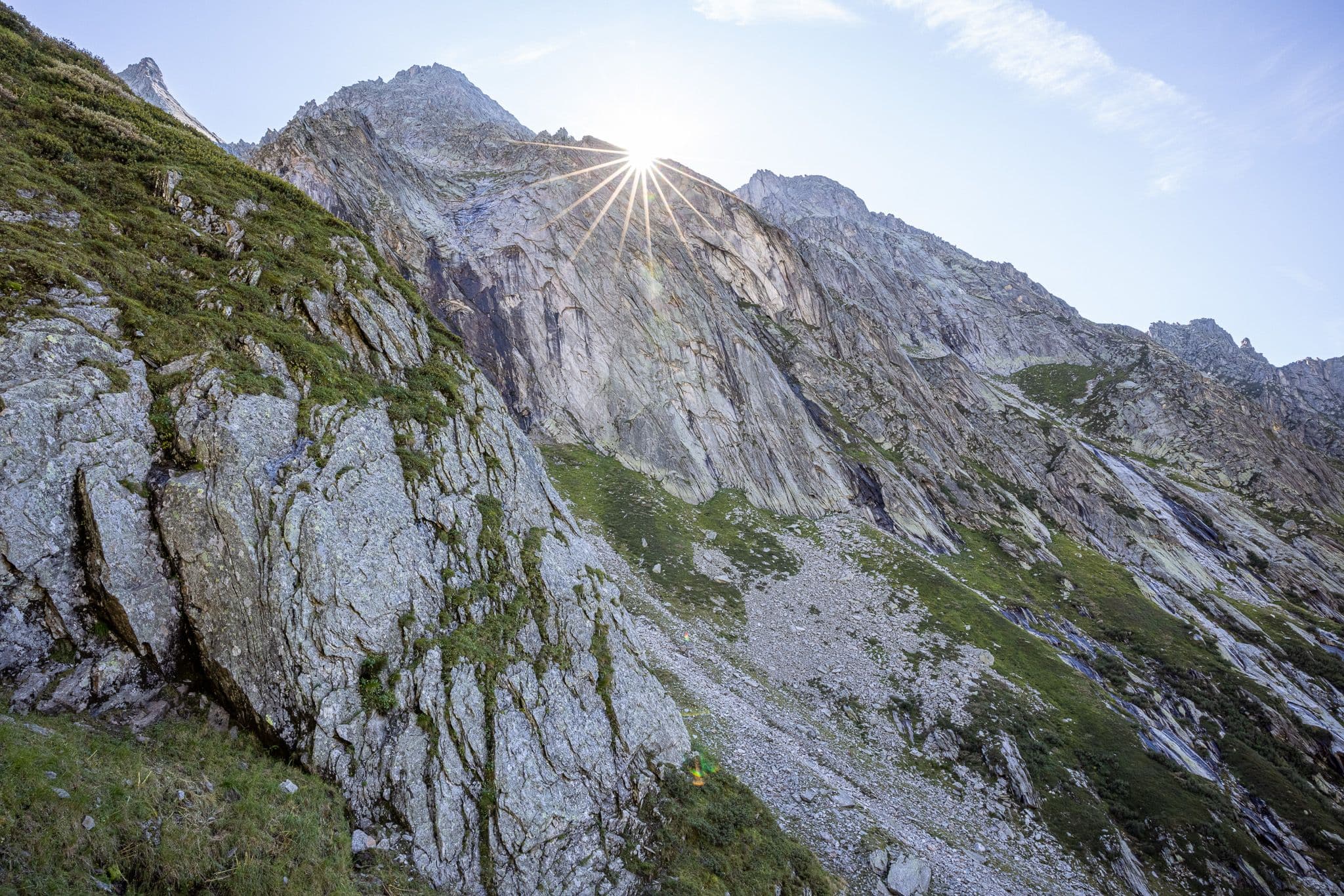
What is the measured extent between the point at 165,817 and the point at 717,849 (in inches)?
528

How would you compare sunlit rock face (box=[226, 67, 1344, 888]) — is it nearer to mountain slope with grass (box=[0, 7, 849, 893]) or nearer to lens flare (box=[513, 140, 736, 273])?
lens flare (box=[513, 140, 736, 273])

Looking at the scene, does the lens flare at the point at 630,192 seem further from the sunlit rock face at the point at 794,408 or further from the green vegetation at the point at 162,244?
the green vegetation at the point at 162,244

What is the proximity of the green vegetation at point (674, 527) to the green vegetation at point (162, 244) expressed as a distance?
813 inches

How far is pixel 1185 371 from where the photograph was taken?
384 feet

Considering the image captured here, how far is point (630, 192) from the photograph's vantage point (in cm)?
7881

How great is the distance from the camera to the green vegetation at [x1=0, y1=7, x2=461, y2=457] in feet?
51.6

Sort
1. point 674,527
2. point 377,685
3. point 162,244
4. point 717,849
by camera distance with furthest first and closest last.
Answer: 1. point 674,527
2. point 162,244
3. point 717,849
4. point 377,685

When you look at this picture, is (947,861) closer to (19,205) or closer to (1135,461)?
(19,205)

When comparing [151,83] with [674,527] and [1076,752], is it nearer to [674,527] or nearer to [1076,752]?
[674,527]

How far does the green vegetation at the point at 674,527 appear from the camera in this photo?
123 feet

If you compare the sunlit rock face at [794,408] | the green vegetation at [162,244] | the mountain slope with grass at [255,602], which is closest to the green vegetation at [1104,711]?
the sunlit rock face at [794,408]

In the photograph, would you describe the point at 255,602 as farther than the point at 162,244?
No

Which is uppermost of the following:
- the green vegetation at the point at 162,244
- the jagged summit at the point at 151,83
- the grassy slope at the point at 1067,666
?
the jagged summit at the point at 151,83

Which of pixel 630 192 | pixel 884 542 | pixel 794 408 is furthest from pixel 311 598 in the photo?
pixel 630 192
